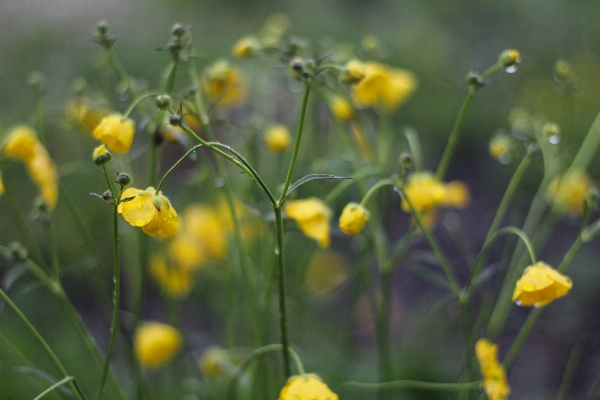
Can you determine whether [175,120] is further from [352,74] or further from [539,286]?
[539,286]

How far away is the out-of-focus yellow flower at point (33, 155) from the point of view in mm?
881

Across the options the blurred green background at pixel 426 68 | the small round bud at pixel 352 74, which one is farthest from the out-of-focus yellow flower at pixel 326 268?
the small round bud at pixel 352 74

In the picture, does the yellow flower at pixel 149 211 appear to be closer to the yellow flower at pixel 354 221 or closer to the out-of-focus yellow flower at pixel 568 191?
the yellow flower at pixel 354 221

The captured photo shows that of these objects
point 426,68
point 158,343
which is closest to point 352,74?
point 158,343

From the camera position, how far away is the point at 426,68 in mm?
3062

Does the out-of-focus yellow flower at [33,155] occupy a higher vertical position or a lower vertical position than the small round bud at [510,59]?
lower

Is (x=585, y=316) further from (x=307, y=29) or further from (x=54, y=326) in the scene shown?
(x=307, y=29)

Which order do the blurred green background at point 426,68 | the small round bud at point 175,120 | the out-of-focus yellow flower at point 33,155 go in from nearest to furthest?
the small round bud at point 175,120
the out-of-focus yellow flower at point 33,155
the blurred green background at point 426,68

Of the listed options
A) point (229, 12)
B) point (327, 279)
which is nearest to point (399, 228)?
point (327, 279)

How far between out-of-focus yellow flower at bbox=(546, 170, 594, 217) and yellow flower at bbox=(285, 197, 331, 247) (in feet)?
1.48

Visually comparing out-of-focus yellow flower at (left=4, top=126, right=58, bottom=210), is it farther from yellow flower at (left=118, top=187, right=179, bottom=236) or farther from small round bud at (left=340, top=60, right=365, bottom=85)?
small round bud at (left=340, top=60, right=365, bottom=85)

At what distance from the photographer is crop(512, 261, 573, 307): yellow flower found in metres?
0.69

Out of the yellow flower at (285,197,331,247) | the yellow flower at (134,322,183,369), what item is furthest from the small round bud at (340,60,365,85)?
the yellow flower at (134,322,183,369)

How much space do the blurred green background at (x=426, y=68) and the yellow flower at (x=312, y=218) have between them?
74cm
